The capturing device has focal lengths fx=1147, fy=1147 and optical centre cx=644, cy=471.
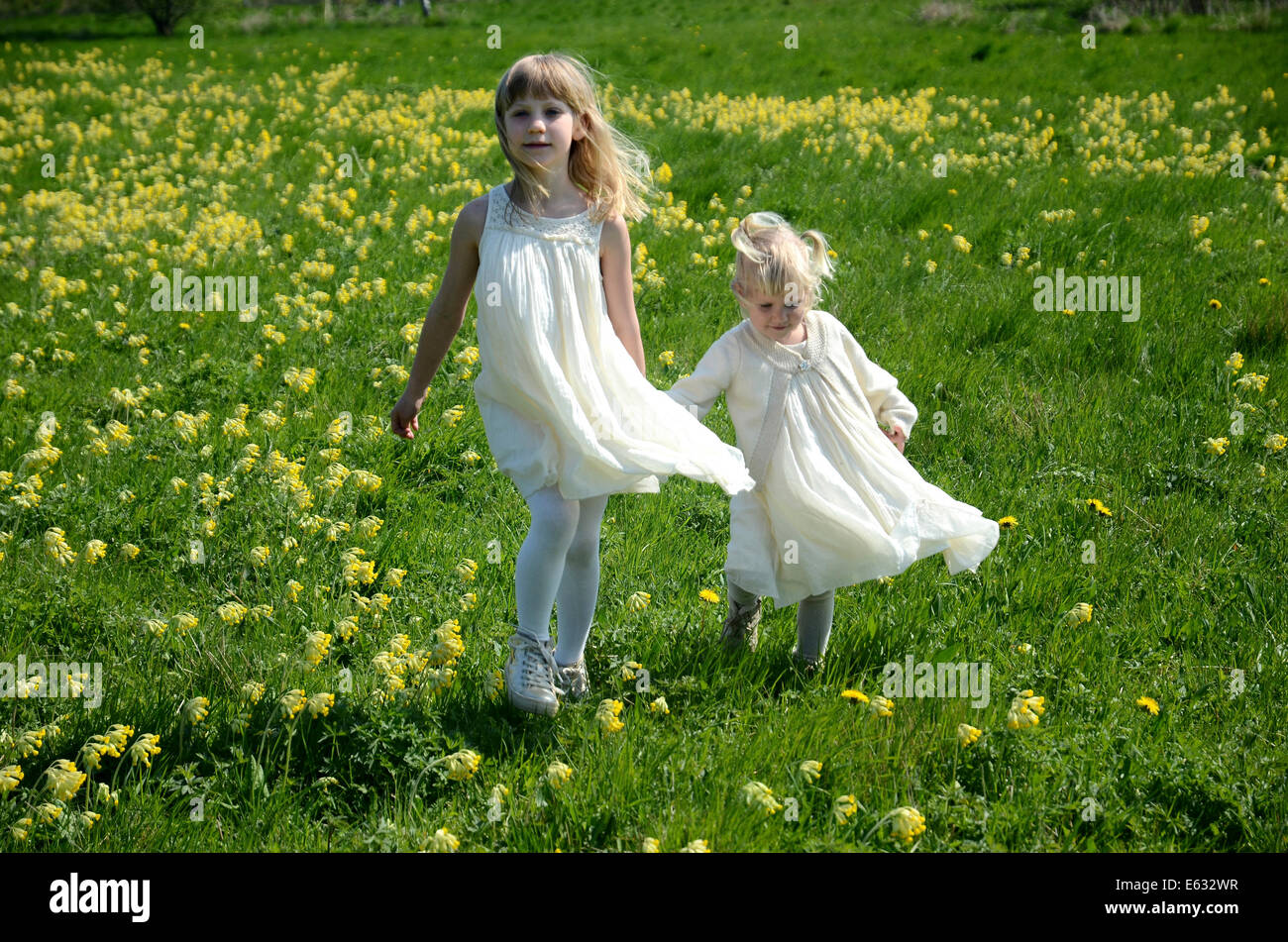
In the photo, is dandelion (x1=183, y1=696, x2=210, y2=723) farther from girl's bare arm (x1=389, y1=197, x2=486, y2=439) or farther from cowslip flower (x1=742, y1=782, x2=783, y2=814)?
cowslip flower (x1=742, y1=782, x2=783, y2=814)

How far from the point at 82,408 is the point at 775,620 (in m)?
4.36

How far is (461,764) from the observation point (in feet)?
11.3

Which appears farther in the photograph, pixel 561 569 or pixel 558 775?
pixel 561 569

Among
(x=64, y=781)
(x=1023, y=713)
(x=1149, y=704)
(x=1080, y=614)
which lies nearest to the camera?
(x=64, y=781)

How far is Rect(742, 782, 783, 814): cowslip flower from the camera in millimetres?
3242

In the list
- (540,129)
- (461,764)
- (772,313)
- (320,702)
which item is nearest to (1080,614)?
(772,313)

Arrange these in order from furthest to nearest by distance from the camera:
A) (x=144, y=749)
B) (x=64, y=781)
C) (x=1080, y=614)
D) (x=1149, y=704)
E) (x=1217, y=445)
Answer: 1. (x=1217, y=445)
2. (x=1080, y=614)
3. (x=1149, y=704)
4. (x=144, y=749)
5. (x=64, y=781)

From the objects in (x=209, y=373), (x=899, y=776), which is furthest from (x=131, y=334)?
(x=899, y=776)

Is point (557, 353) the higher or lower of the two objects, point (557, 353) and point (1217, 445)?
the higher

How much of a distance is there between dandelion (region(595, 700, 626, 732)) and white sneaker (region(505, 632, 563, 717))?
0.20 meters

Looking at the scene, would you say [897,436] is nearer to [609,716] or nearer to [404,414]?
[609,716]

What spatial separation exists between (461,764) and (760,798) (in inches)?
35.4

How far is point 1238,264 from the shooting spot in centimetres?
849

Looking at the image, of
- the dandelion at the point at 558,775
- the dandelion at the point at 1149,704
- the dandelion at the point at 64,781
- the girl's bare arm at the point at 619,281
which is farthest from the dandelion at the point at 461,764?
the dandelion at the point at 1149,704
